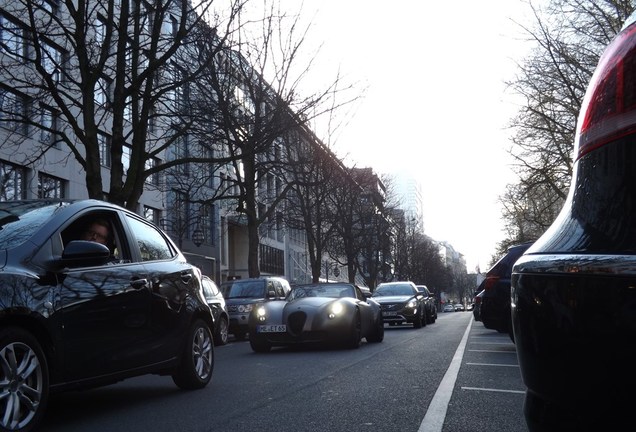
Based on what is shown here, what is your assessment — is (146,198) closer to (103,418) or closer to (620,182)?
(103,418)

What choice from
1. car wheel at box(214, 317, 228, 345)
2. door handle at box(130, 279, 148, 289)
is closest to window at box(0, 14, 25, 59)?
car wheel at box(214, 317, 228, 345)

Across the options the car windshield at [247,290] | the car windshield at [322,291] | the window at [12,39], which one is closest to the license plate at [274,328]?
the car windshield at [322,291]

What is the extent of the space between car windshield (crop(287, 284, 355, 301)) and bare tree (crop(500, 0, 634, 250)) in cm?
1327

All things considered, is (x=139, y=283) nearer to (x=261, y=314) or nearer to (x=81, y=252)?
(x=81, y=252)

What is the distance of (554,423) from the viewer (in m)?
2.22

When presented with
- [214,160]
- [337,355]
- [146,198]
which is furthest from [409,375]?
[146,198]

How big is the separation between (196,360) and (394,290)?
17510 mm

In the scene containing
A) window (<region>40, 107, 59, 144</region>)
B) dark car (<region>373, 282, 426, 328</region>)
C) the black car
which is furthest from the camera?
dark car (<region>373, 282, 426, 328</region>)

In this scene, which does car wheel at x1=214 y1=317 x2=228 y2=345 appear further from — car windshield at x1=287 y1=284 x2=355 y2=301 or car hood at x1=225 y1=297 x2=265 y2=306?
car windshield at x1=287 y1=284 x2=355 y2=301

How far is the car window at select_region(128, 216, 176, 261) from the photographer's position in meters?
6.32

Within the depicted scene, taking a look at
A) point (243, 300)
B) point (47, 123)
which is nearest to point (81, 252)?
point (243, 300)

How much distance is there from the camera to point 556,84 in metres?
25.3

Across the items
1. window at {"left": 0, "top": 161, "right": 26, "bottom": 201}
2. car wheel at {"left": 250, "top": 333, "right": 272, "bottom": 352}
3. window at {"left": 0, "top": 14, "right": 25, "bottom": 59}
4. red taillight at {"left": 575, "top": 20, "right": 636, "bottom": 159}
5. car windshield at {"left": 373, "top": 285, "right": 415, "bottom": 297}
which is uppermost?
window at {"left": 0, "top": 14, "right": 25, "bottom": 59}

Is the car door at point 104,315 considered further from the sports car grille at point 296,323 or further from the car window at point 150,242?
the sports car grille at point 296,323
